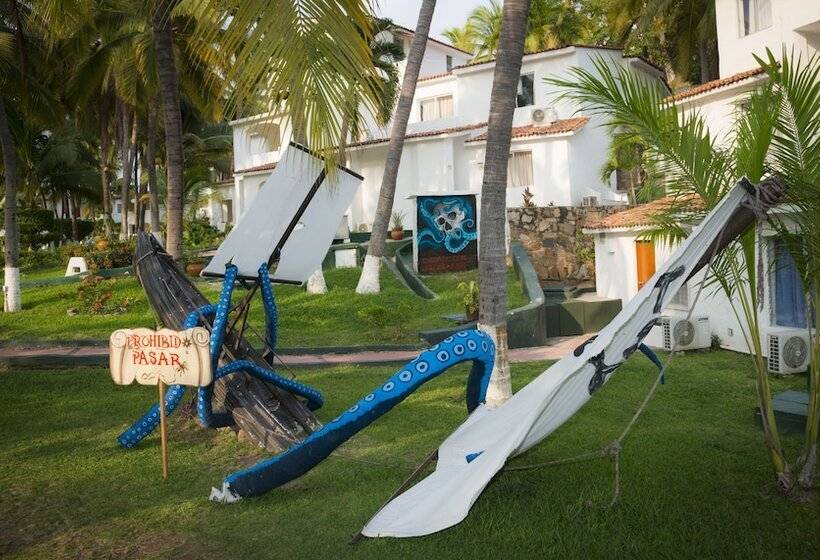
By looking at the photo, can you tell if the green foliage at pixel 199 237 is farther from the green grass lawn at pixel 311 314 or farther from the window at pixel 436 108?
the green grass lawn at pixel 311 314

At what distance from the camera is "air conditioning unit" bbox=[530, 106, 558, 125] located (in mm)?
27141

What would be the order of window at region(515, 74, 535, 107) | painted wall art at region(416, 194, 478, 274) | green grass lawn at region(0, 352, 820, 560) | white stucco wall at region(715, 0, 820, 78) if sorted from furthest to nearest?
window at region(515, 74, 535, 107), painted wall art at region(416, 194, 478, 274), white stucco wall at region(715, 0, 820, 78), green grass lawn at region(0, 352, 820, 560)

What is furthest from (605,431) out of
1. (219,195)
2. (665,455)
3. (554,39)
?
(219,195)

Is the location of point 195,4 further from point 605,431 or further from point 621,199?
point 621,199

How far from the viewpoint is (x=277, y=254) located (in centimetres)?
890

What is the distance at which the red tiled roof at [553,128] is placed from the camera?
25281mm

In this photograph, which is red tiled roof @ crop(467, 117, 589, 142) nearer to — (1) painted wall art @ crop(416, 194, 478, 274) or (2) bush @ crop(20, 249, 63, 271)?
(1) painted wall art @ crop(416, 194, 478, 274)

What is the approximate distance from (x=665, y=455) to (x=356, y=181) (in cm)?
456

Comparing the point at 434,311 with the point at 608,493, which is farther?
the point at 434,311

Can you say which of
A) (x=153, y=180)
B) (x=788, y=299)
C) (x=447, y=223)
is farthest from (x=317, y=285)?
(x=153, y=180)

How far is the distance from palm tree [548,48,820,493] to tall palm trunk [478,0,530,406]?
2.80 meters

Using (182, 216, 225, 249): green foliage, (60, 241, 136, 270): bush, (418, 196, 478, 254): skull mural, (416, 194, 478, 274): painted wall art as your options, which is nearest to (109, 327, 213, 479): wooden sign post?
(416, 194, 478, 274): painted wall art

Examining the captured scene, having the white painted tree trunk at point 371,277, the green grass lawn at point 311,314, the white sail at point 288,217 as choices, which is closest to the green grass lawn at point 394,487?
the white sail at point 288,217

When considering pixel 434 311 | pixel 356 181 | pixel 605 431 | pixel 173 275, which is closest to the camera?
pixel 605 431
